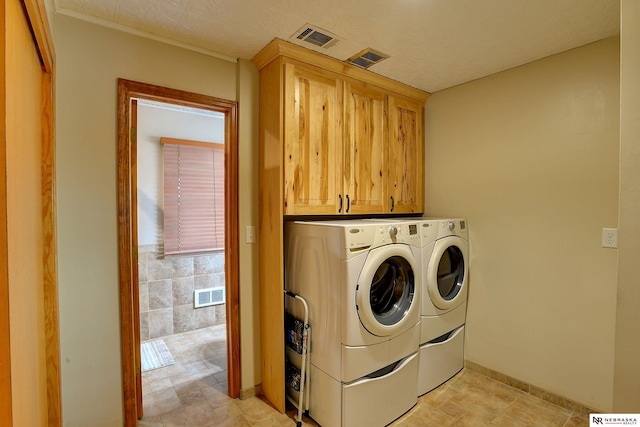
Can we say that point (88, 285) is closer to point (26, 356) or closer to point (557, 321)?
point (26, 356)

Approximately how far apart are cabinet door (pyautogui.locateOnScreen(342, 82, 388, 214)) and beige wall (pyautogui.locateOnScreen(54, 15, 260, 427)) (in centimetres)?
135

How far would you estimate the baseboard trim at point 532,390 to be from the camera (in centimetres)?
201

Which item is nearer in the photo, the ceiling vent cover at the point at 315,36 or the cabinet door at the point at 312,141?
the ceiling vent cover at the point at 315,36

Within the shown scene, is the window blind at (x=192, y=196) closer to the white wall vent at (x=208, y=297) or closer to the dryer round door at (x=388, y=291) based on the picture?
the white wall vent at (x=208, y=297)

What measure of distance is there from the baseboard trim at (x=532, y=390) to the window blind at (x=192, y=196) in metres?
2.94

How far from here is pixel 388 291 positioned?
2.06m

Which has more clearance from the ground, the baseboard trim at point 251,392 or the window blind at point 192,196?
the window blind at point 192,196

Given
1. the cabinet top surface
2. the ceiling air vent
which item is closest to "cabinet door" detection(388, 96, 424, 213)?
the cabinet top surface

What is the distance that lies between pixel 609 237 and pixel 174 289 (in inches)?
150

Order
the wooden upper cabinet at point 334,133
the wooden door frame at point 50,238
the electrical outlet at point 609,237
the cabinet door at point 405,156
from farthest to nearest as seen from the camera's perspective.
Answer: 1. the cabinet door at point 405,156
2. the wooden upper cabinet at point 334,133
3. the electrical outlet at point 609,237
4. the wooden door frame at point 50,238

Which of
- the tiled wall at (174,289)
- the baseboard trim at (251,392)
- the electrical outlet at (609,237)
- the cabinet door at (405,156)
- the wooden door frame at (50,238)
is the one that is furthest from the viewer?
the tiled wall at (174,289)

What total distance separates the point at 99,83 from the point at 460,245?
2.71m

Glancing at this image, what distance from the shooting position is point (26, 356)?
1.04 m

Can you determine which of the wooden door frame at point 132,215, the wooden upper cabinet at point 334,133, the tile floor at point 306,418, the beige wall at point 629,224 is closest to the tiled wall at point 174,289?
the tile floor at point 306,418
